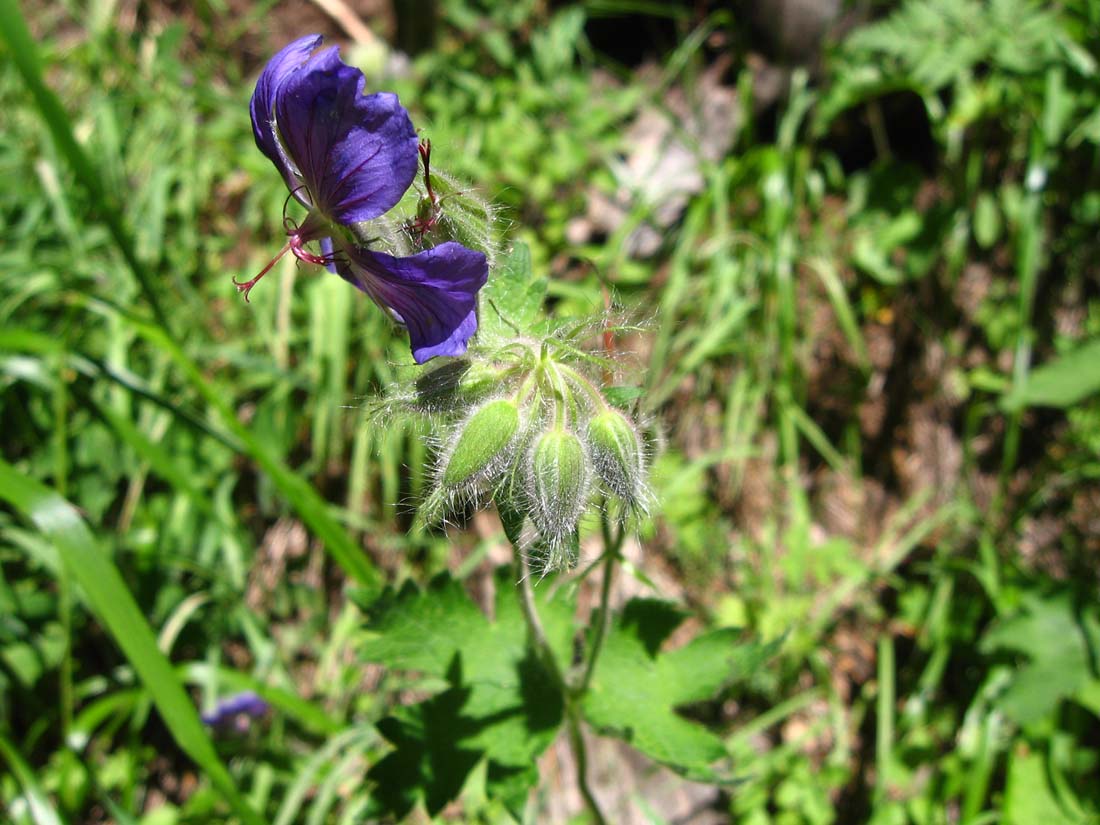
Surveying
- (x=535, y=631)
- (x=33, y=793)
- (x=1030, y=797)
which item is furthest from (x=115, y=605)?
(x=1030, y=797)

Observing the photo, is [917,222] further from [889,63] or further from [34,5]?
[34,5]

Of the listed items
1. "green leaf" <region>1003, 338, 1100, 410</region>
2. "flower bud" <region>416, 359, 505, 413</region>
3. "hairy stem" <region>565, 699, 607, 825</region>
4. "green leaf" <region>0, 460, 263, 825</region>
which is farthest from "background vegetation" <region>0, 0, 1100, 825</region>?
"flower bud" <region>416, 359, 505, 413</region>

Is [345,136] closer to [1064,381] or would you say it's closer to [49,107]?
[49,107]

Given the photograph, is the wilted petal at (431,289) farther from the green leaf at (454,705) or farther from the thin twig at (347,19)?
the thin twig at (347,19)

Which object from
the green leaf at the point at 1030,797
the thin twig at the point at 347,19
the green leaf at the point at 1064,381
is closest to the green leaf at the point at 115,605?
the green leaf at the point at 1030,797

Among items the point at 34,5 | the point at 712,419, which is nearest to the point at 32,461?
the point at 712,419

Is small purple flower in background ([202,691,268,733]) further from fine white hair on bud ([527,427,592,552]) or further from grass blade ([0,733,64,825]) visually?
fine white hair on bud ([527,427,592,552])
